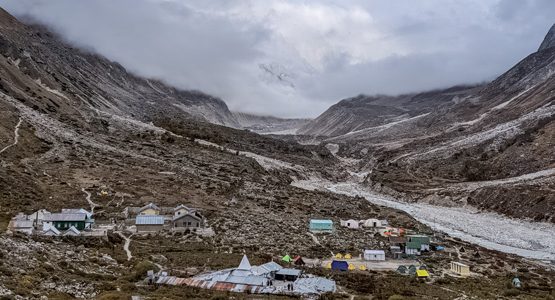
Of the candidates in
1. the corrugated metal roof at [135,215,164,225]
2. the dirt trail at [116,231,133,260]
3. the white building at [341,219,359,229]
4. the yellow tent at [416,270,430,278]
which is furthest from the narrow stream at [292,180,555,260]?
the dirt trail at [116,231,133,260]

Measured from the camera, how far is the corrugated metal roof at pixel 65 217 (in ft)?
159

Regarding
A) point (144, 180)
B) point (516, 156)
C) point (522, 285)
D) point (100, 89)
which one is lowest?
point (522, 285)

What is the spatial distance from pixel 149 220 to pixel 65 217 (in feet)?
29.9

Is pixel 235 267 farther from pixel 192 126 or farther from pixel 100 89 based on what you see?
pixel 100 89

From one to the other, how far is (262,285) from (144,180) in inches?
1992

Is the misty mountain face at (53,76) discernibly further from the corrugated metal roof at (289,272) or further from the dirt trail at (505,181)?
the dirt trail at (505,181)

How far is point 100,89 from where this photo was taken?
178250 millimetres

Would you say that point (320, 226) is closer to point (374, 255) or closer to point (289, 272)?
point (374, 255)

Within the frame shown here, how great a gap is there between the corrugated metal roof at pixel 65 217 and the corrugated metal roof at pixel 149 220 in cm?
619

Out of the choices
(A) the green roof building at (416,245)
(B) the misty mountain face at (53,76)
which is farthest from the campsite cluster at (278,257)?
(B) the misty mountain face at (53,76)

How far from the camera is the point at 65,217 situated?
48.8 meters

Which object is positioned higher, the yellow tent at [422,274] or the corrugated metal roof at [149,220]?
the corrugated metal roof at [149,220]

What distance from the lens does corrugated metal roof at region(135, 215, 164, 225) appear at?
179 ft

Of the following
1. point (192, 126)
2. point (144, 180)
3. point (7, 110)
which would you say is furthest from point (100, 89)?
point (144, 180)
